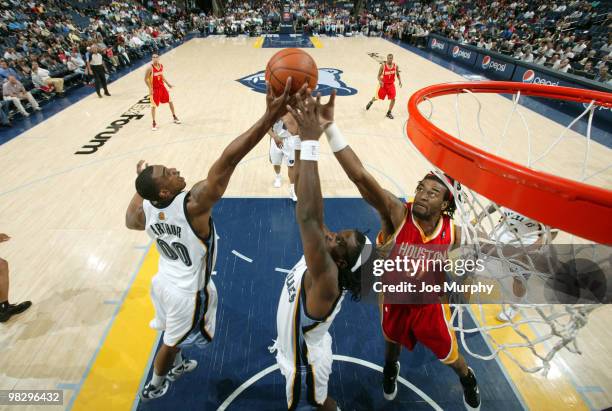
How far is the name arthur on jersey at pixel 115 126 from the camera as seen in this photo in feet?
23.3

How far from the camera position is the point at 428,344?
2.43 metres

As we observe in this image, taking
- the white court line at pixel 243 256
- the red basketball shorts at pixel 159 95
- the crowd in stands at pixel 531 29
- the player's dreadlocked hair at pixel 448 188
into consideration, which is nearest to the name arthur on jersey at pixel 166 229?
the player's dreadlocked hair at pixel 448 188

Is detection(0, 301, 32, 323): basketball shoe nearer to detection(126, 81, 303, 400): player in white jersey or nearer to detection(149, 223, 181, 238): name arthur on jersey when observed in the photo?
detection(126, 81, 303, 400): player in white jersey

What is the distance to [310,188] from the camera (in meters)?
1.55

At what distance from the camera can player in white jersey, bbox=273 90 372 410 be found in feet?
5.14

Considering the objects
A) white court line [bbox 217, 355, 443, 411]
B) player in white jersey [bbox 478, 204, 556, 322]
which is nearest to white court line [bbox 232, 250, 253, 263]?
white court line [bbox 217, 355, 443, 411]

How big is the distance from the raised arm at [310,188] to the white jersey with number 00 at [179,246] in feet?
3.52

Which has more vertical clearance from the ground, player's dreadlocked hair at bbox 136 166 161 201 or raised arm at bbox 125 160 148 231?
player's dreadlocked hair at bbox 136 166 161 201

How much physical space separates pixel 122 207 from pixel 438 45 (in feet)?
58.6

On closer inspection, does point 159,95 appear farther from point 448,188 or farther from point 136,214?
point 448,188

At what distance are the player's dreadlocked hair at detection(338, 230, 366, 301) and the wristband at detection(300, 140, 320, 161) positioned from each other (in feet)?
1.74

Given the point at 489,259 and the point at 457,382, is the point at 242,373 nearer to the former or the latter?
the point at 457,382

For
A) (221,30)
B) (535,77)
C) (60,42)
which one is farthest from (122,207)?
(221,30)

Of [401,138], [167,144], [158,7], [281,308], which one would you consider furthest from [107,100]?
[158,7]
